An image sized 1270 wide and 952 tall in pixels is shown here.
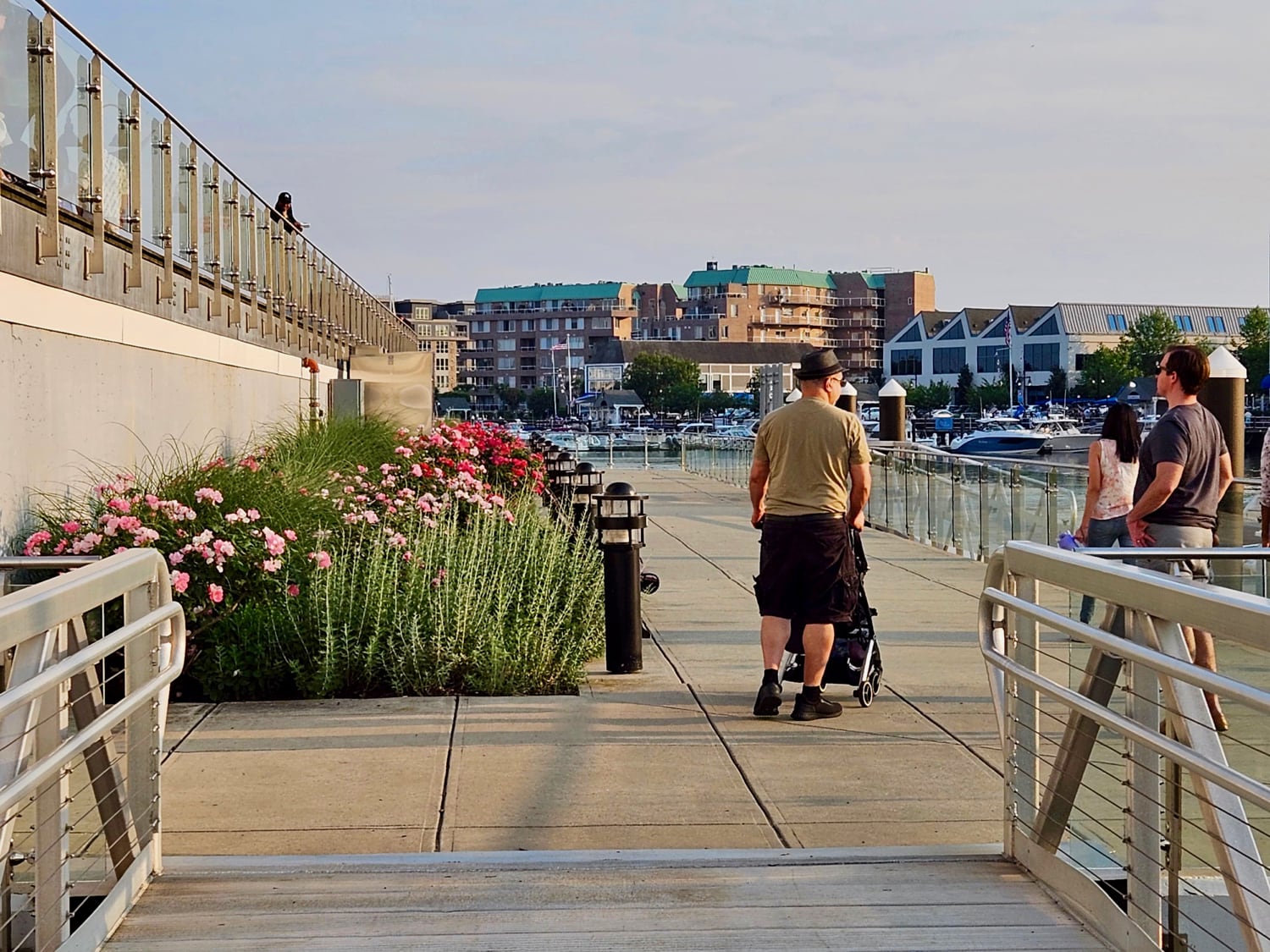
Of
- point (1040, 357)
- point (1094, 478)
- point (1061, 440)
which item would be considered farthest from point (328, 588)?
point (1040, 357)

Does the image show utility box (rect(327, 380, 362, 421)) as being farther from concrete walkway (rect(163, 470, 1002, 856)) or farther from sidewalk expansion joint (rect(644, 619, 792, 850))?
concrete walkway (rect(163, 470, 1002, 856))

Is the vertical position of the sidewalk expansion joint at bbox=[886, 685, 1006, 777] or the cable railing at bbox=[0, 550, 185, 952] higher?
the cable railing at bbox=[0, 550, 185, 952]

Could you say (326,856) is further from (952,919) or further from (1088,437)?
(1088,437)

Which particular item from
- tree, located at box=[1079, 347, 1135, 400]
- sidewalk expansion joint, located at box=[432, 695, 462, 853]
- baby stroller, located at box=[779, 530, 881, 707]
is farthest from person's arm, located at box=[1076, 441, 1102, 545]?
tree, located at box=[1079, 347, 1135, 400]

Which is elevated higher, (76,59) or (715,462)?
(76,59)

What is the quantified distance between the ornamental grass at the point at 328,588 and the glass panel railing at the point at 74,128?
1838 millimetres

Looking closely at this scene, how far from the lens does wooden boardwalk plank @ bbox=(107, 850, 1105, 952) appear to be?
4.20 m

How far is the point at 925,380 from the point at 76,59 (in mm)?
149930

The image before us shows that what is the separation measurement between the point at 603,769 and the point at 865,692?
74.7 inches

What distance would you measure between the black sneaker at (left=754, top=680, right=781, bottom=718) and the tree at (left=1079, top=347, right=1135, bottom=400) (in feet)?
395

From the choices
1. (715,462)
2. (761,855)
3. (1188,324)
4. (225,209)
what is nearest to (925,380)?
(1188,324)

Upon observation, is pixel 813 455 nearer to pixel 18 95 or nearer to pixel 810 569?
pixel 810 569

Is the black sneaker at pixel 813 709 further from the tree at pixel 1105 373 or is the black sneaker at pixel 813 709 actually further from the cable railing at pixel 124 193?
the tree at pixel 1105 373

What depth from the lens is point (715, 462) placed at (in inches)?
1505
